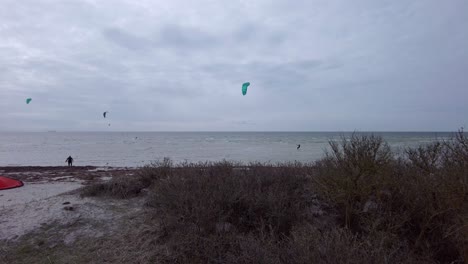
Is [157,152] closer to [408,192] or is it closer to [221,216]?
[221,216]

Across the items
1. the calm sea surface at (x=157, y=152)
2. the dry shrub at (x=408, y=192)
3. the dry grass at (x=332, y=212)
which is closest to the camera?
the dry grass at (x=332, y=212)

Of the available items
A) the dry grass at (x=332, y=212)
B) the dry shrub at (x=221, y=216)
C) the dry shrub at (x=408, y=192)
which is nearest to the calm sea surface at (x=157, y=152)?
the dry shrub at (x=408, y=192)

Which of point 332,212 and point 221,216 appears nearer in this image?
point 221,216

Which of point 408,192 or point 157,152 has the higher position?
point 408,192

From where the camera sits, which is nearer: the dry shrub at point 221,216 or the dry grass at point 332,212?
the dry grass at point 332,212

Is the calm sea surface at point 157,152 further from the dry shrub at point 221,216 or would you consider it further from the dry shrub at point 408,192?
the dry shrub at point 221,216

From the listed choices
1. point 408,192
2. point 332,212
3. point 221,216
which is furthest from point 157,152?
point 408,192

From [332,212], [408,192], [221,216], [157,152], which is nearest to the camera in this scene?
[408,192]

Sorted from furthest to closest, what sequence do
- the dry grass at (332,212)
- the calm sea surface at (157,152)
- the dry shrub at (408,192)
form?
the calm sea surface at (157,152), the dry shrub at (408,192), the dry grass at (332,212)

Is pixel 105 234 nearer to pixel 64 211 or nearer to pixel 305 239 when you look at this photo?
pixel 64 211

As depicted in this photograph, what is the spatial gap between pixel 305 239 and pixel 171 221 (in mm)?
2449

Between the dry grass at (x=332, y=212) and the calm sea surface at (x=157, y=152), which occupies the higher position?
the dry grass at (x=332, y=212)

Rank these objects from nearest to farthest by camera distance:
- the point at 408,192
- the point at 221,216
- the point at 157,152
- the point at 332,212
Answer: the point at 408,192, the point at 221,216, the point at 332,212, the point at 157,152

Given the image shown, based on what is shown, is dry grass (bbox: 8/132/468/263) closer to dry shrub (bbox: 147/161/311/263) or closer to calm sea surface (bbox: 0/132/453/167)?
dry shrub (bbox: 147/161/311/263)
